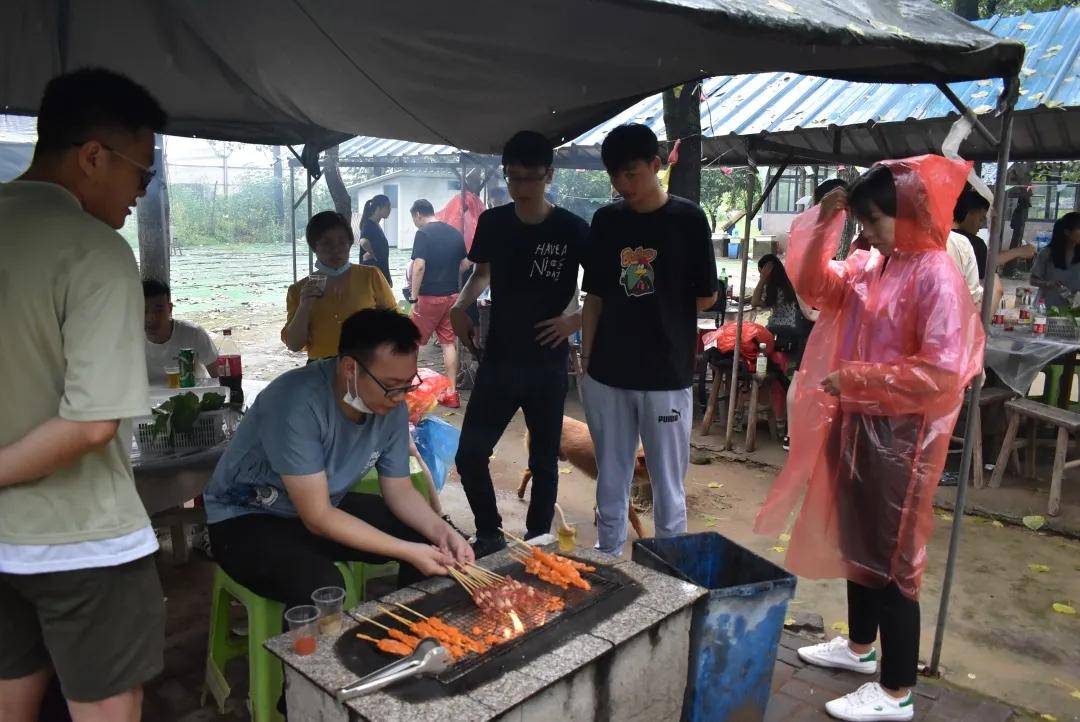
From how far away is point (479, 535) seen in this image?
4176mm

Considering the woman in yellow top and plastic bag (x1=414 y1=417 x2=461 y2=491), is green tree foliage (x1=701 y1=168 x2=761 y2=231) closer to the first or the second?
the woman in yellow top

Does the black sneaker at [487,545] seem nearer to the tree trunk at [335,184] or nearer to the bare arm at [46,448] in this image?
the bare arm at [46,448]

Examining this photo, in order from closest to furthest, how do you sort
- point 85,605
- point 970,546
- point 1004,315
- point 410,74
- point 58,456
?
point 58,456, point 85,605, point 410,74, point 970,546, point 1004,315

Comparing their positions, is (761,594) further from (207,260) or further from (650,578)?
(207,260)

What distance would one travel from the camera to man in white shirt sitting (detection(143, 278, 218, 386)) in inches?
171

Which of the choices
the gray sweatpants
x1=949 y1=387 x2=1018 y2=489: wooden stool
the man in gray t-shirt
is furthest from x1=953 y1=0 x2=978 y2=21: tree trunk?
the man in gray t-shirt

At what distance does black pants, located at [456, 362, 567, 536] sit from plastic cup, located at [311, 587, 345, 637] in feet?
5.46

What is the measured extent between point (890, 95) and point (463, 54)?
547 centimetres

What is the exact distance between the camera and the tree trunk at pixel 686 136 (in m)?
6.54

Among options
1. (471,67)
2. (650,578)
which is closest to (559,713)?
(650,578)

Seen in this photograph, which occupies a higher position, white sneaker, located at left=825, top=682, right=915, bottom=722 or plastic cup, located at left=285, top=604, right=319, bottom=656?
plastic cup, located at left=285, top=604, right=319, bottom=656

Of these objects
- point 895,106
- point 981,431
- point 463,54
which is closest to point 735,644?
point 463,54

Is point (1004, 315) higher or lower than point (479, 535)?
higher

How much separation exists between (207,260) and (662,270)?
78.8 feet
